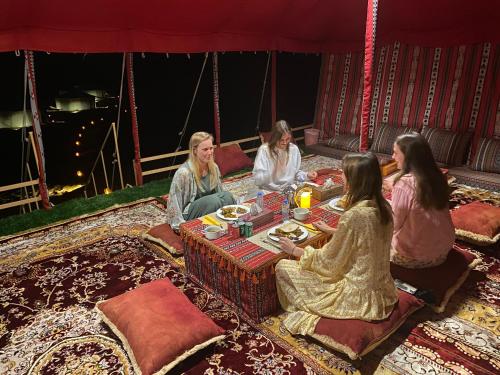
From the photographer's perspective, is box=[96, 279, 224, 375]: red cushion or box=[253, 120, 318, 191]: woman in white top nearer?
box=[96, 279, 224, 375]: red cushion

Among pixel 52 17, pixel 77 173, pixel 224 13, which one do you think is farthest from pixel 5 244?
pixel 224 13

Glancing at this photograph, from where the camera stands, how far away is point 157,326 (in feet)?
8.23

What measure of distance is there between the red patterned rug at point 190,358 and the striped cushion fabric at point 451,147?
2.46 m

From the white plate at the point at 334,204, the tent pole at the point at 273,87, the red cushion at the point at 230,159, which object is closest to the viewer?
the white plate at the point at 334,204

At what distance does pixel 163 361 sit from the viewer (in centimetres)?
233

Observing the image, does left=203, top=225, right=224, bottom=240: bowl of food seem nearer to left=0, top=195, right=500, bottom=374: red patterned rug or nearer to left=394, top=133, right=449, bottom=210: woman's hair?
left=0, top=195, right=500, bottom=374: red patterned rug

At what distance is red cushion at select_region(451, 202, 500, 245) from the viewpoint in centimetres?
379

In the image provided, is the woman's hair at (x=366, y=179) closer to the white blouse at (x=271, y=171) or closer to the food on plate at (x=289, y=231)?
the food on plate at (x=289, y=231)

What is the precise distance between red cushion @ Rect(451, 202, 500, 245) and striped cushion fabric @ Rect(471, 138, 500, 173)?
5.47 feet

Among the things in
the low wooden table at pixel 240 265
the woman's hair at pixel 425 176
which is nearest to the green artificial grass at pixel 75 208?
the low wooden table at pixel 240 265

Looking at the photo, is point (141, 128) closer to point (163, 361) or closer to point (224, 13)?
point (224, 13)

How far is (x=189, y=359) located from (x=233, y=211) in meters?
1.27

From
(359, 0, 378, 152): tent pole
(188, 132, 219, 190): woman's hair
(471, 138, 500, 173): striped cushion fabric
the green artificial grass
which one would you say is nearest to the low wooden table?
(188, 132, 219, 190): woman's hair

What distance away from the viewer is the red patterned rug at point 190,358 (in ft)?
8.10
